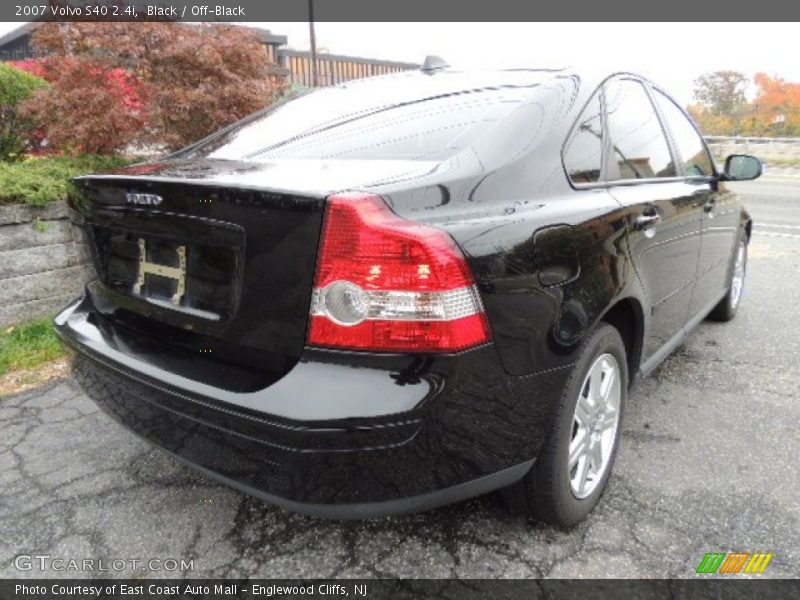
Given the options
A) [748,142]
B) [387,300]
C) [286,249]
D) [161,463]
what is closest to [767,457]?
[387,300]

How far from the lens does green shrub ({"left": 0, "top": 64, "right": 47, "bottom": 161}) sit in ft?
16.6

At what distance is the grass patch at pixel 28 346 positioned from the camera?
11.6 ft

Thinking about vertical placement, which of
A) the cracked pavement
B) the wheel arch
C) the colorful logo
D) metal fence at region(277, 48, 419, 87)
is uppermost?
metal fence at region(277, 48, 419, 87)

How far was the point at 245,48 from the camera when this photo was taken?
5.36 metres

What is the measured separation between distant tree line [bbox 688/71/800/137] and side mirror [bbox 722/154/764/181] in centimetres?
3430

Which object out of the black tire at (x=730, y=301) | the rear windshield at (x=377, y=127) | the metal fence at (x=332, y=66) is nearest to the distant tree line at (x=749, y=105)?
the metal fence at (x=332, y=66)

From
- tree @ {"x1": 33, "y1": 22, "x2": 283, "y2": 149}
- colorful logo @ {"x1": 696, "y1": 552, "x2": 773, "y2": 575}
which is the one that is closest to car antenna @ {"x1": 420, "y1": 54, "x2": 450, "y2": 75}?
colorful logo @ {"x1": 696, "y1": 552, "x2": 773, "y2": 575}

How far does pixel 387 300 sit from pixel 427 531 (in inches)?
39.0

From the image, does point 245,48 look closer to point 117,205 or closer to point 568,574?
point 117,205

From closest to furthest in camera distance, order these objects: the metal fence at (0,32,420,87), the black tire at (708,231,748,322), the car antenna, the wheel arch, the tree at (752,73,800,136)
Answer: the wheel arch → the car antenna → the black tire at (708,231,748,322) → the metal fence at (0,32,420,87) → the tree at (752,73,800,136)

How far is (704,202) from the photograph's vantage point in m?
3.05

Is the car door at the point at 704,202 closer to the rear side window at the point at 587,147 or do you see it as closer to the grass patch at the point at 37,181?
the rear side window at the point at 587,147

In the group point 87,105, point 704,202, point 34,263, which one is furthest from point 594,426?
point 87,105

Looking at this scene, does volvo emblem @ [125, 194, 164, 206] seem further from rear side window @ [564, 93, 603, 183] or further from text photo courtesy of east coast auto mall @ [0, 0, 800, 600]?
rear side window @ [564, 93, 603, 183]
